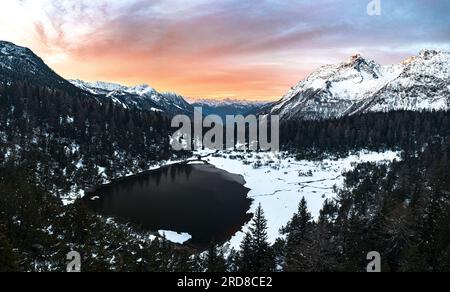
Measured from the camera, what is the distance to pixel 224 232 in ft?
227

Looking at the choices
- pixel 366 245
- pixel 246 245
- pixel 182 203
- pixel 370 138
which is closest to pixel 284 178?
pixel 182 203

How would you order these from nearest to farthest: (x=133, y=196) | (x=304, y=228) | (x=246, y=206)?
(x=304, y=228), (x=246, y=206), (x=133, y=196)

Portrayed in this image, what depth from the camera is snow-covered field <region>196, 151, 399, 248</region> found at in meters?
83.3

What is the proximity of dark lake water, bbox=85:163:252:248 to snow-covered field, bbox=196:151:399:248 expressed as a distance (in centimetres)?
507

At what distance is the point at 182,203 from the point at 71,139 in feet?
228

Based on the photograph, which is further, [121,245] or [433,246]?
[121,245]

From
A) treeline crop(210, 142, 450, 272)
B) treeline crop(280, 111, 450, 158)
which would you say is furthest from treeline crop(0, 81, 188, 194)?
treeline crop(280, 111, 450, 158)

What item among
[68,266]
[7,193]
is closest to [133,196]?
[7,193]

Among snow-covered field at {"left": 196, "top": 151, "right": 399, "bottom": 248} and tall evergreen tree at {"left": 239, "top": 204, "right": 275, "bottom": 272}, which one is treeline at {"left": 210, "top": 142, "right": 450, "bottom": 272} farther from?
snow-covered field at {"left": 196, "top": 151, "right": 399, "bottom": 248}

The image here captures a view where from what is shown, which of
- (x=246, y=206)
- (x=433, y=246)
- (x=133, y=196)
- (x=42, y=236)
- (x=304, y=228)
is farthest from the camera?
(x=133, y=196)

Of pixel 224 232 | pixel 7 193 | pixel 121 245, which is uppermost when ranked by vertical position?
pixel 7 193
